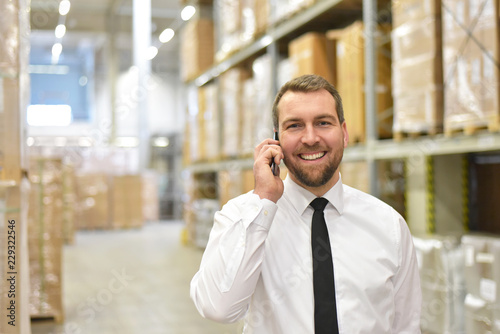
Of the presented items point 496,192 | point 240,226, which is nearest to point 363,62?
point 496,192

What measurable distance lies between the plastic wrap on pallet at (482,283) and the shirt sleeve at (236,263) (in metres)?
2.57

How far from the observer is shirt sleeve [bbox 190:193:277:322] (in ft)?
5.86

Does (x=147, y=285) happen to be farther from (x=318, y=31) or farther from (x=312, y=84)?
(x=312, y=84)

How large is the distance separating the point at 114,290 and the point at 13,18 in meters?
4.59

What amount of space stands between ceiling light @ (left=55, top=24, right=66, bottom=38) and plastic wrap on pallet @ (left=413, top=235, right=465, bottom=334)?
767 inches

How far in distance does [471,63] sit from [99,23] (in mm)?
19216

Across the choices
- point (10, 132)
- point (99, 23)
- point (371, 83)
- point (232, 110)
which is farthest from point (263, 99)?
point (99, 23)

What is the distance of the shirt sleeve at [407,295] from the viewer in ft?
6.70

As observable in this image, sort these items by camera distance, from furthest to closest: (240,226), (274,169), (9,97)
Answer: (9,97)
(274,169)
(240,226)

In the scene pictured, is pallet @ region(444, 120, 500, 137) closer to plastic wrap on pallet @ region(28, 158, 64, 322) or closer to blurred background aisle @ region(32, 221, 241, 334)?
blurred background aisle @ region(32, 221, 241, 334)

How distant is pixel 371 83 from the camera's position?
17.2ft

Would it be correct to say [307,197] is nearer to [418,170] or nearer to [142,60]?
[418,170]

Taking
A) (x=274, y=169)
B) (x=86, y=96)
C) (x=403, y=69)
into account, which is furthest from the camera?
(x=86, y=96)

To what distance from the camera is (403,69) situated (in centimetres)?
473
